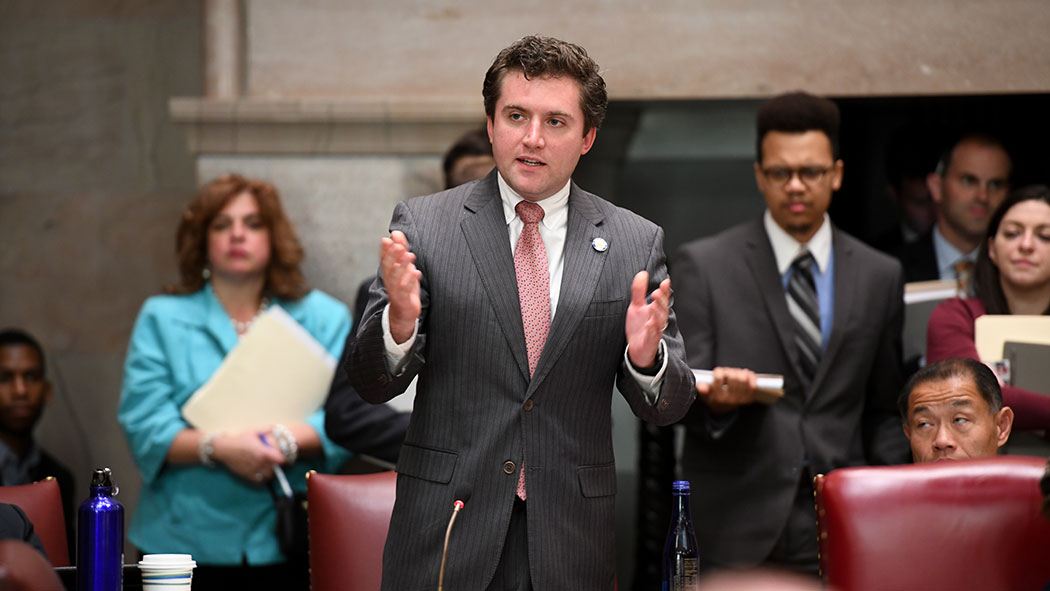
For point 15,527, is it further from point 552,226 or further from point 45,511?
point 552,226

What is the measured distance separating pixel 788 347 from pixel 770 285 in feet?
0.69

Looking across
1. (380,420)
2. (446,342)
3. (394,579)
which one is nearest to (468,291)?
(446,342)

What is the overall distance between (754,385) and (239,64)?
257 cm

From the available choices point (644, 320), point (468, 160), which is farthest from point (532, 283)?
point (468, 160)

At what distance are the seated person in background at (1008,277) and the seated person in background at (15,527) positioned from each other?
2.61 m

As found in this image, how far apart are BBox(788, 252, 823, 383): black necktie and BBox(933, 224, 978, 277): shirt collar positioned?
851 millimetres

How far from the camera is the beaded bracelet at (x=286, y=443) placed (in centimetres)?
412

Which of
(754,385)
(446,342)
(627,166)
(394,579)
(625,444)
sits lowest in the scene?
(625,444)

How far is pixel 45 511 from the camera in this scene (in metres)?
3.05

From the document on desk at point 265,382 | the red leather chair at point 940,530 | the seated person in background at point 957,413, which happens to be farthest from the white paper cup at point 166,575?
the seated person in background at point 957,413

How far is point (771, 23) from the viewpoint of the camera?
Answer: 489cm

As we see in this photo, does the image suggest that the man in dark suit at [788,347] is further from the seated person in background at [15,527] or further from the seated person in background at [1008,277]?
the seated person in background at [15,527]

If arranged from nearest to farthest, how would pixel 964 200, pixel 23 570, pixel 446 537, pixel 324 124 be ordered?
pixel 23 570 → pixel 446 537 → pixel 964 200 → pixel 324 124

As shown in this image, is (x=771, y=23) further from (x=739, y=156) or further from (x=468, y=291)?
(x=739, y=156)
